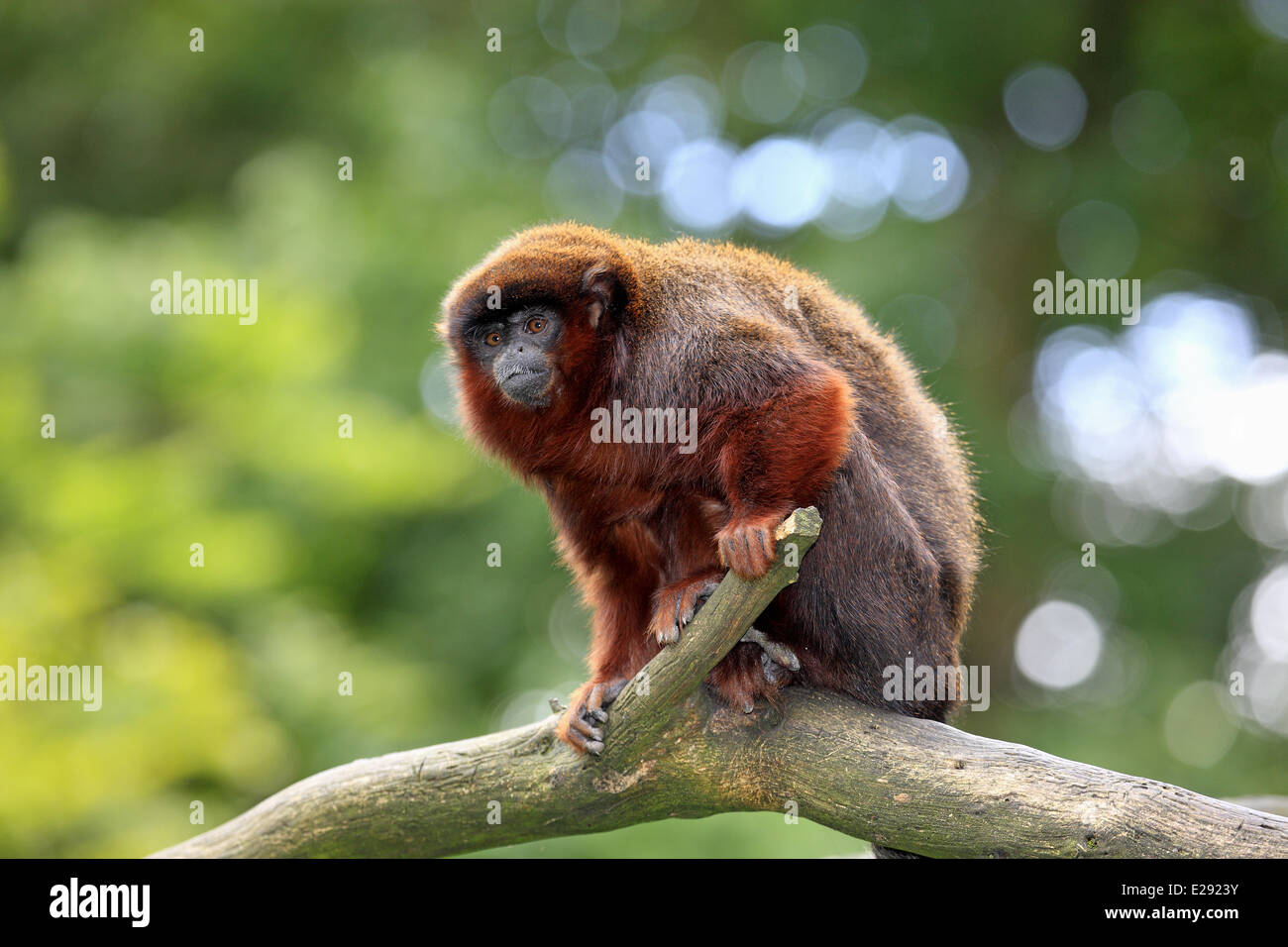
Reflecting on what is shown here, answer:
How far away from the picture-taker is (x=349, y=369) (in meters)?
11.0

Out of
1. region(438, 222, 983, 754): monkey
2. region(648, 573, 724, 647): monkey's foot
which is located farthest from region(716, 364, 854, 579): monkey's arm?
region(648, 573, 724, 647): monkey's foot

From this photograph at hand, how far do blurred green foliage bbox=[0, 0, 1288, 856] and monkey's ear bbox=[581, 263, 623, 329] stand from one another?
9.19 feet

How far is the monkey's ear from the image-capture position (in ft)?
12.7

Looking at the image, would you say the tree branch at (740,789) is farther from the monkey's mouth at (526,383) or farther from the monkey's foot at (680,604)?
the monkey's mouth at (526,383)

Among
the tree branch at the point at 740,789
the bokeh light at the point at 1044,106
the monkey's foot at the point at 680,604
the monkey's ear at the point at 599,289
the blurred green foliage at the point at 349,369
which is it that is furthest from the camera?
the bokeh light at the point at 1044,106

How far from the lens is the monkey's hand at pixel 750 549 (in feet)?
10.0

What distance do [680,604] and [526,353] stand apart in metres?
1.05

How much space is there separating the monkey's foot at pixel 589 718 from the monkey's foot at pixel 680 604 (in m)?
0.28

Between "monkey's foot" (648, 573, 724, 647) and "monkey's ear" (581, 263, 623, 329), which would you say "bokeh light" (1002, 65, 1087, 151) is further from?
"monkey's foot" (648, 573, 724, 647)

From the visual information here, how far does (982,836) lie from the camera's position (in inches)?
120

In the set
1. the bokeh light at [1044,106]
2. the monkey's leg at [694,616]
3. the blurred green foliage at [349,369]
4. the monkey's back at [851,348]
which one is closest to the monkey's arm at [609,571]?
the monkey's leg at [694,616]

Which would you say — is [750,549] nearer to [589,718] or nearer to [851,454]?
[851,454]

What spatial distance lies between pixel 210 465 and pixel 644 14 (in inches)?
258

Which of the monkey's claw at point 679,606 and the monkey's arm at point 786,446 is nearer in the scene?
the monkey's arm at point 786,446
